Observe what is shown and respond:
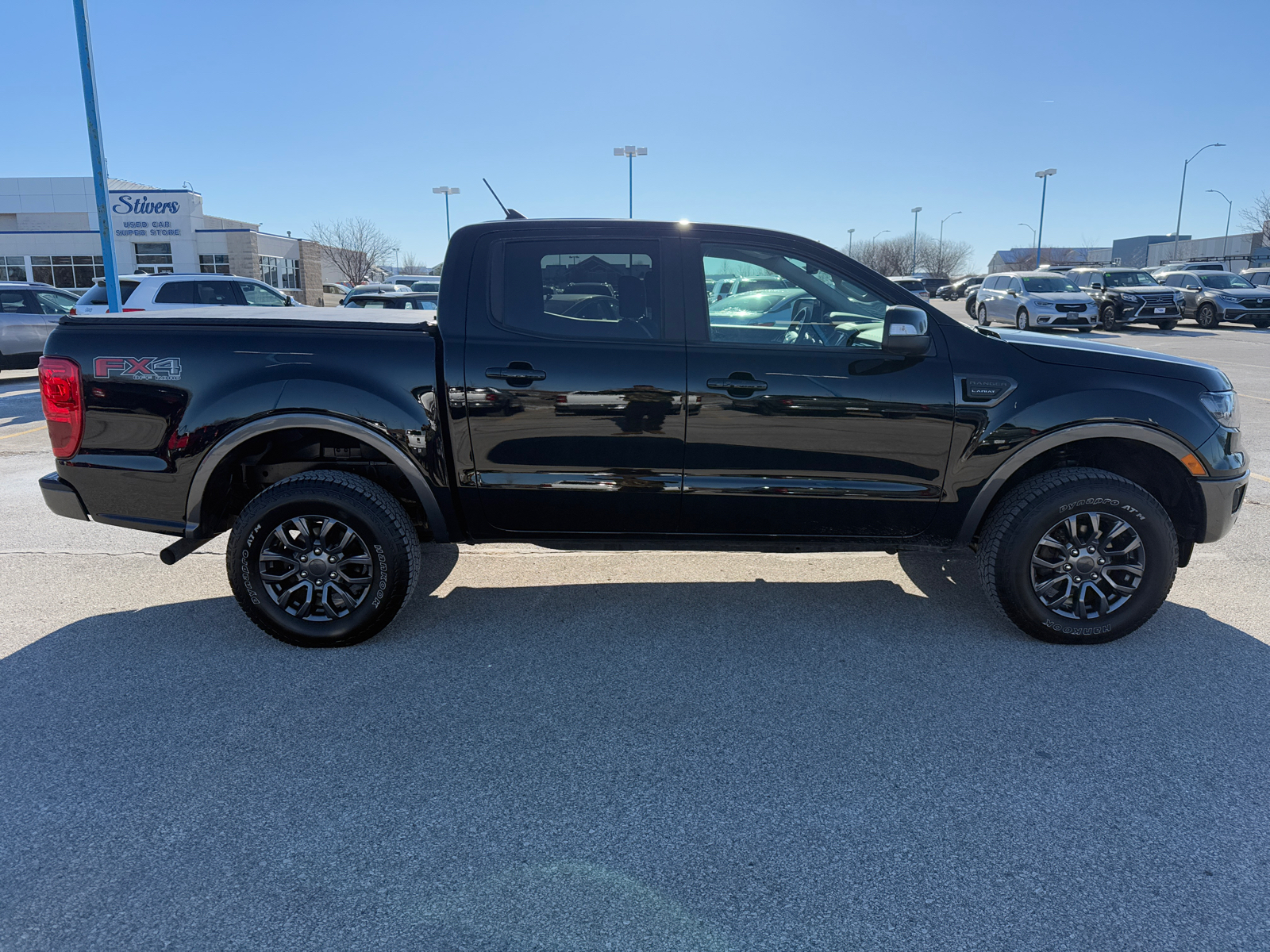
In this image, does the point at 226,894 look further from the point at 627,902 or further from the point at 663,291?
the point at 663,291

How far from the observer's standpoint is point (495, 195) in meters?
5.14

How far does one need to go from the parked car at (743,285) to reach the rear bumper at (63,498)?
3202 mm

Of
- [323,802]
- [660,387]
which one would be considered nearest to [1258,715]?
[660,387]

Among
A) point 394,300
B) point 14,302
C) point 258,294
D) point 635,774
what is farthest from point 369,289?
point 635,774

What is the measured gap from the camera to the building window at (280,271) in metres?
46.1

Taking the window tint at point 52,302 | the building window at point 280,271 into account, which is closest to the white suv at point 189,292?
the window tint at point 52,302

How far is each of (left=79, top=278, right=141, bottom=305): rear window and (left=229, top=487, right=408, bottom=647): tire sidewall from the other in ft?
46.2

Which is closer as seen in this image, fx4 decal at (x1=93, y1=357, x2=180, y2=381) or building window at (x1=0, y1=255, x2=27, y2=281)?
fx4 decal at (x1=93, y1=357, x2=180, y2=381)

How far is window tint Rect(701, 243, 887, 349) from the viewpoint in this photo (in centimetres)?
421

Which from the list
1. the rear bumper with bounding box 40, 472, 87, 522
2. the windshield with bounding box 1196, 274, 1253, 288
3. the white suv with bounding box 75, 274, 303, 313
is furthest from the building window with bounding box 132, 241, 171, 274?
the rear bumper with bounding box 40, 472, 87, 522

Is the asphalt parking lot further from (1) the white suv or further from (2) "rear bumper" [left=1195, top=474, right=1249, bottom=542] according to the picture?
(1) the white suv

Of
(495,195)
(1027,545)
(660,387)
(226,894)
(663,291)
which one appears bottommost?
(226,894)

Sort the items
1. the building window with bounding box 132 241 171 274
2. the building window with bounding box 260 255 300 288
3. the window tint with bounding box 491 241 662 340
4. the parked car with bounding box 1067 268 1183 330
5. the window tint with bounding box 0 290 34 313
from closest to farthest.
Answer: the window tint with bounding box 491 241 662 340 < the window tint with bounding box 0 290 34 313 < the parked car with bounding box 1067 268 1183 330 < the building window with bounding box 132 241 171 274 < the building window with bounding box 260 255 300 288

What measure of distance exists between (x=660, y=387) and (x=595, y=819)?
6.40ft
